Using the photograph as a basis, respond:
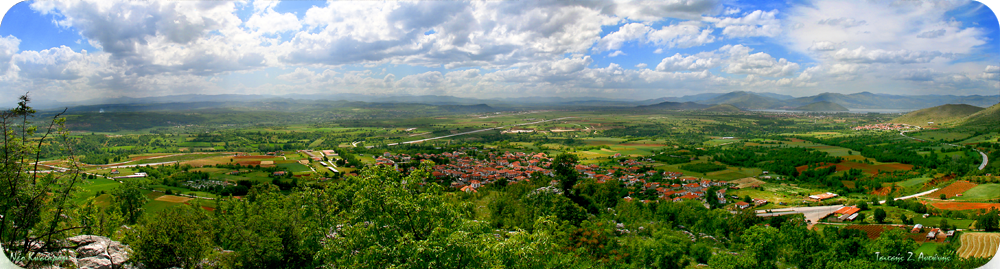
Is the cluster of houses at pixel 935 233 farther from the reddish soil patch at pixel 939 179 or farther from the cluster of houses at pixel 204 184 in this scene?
the cluster of houses at pixel 204 184

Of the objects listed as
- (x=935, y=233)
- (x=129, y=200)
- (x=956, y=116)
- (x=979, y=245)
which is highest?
(x=956, y=116)

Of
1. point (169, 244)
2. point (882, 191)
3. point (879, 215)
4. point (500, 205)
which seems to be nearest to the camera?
point (169, 244)

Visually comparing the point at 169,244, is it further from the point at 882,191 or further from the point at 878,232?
the point at 882,191

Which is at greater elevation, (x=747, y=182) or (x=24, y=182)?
(x=24, y=182)

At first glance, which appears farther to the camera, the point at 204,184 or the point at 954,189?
the point at 204,184

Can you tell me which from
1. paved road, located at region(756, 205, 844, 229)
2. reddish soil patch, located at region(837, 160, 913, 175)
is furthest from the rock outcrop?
reddish soil patch, located at region(837, 160, 913, 175)

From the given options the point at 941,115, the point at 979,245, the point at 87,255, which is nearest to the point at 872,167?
the point at 979,245

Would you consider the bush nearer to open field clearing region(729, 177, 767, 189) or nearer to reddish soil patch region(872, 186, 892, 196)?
open field clearing region(729, 177, 767, 189)
